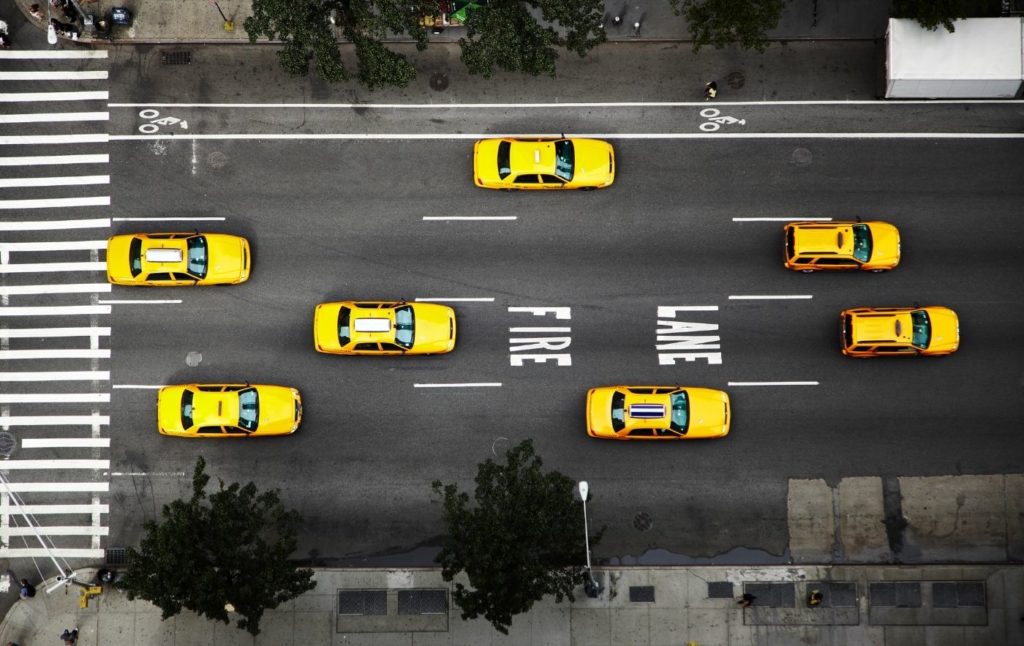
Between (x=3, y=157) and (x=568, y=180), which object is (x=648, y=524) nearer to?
(x=568, y=180)

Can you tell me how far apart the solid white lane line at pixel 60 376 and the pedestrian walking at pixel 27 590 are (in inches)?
281

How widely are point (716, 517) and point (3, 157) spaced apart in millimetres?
29020

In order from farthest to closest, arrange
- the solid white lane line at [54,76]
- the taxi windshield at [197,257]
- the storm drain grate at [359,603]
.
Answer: the solid white lane line at [54,76] < the taxi windshield at [197,257] < the storm drain grate at [359,603]

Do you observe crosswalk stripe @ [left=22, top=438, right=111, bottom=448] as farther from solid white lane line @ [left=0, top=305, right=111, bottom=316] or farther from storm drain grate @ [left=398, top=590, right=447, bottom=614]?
storm drain grate @ [left=398, top=590, right=447, bottom=614]

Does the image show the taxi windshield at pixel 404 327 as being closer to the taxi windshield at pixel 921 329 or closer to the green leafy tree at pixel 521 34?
the green leafy tree at pixel 521 34

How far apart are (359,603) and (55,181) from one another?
62.2 ft

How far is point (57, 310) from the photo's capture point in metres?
31.3

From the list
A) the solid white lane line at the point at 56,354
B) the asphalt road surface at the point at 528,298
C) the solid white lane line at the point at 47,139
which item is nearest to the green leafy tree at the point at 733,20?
the asphalt road surface at the point at 528,298

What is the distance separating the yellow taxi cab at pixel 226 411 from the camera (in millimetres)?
29484

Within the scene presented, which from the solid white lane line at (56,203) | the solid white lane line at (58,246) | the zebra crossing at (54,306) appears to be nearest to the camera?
the zebra crossing at (54,306)

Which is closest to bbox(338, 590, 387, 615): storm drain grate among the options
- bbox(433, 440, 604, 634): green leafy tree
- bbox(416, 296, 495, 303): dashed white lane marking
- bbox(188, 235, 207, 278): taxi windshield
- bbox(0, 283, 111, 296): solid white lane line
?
bbox(433, 440, 604, 634): green leafy tree

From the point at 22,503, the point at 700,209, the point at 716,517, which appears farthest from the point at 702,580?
the point at 22,503

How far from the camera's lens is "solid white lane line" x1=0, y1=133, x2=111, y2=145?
31.8 m

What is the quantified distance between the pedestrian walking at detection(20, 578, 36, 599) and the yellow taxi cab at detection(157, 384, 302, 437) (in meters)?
7.11
